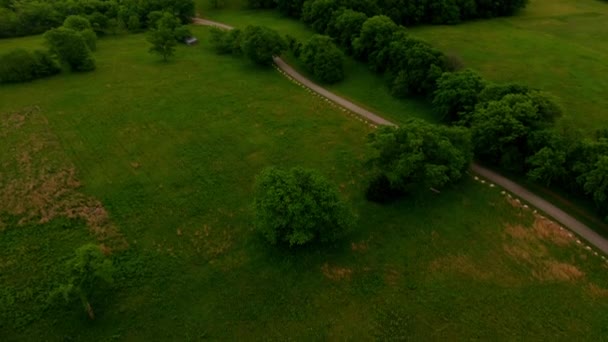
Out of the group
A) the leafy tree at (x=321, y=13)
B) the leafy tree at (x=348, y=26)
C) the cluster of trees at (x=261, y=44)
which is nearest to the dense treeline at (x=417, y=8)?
the leafy tree at (x=321, y=13)

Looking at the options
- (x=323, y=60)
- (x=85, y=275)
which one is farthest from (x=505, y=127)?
(x=85, y=275)

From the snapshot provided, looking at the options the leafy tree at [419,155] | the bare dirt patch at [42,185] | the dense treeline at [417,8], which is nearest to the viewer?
the leafy tree at [419,155]

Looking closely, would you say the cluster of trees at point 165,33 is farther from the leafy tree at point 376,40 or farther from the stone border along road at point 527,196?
the leafy tree at point 376,40

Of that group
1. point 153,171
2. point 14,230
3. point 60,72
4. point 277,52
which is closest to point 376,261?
point 153,171

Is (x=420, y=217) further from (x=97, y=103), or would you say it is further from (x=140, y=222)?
(x=97, y=103)

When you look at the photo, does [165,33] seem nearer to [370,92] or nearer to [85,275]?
[370,92]
